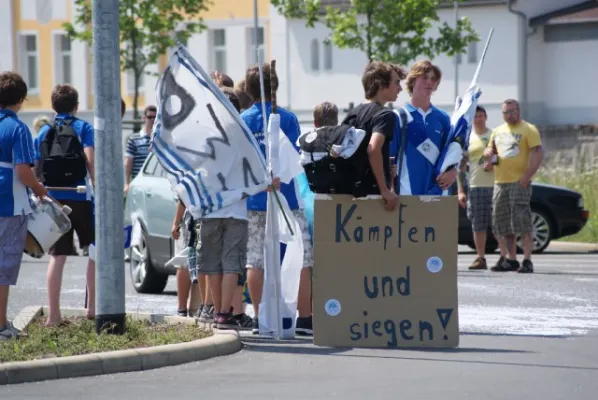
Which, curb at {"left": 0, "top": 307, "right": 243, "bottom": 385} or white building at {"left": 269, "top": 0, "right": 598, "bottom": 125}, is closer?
curb at {"left": 0, "top": 307, "right": 243, "bottom": 385}

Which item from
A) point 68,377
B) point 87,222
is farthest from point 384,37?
point 68,377

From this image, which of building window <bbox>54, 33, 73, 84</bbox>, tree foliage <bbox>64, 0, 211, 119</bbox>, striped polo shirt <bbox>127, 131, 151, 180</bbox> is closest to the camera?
striped polo shirt <bbox>127, 131, 151, 180</bbox>

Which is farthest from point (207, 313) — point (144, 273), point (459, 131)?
point (144, 273)

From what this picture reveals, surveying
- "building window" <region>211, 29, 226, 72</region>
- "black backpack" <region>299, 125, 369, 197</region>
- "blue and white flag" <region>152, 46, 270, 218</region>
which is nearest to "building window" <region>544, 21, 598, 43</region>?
"building window" <region>211, 29, 226, 72</region>

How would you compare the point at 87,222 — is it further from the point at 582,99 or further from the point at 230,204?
the point at 582,99

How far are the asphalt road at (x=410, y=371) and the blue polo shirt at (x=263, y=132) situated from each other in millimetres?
1037

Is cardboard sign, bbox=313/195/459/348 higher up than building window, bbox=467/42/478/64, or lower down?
lower down

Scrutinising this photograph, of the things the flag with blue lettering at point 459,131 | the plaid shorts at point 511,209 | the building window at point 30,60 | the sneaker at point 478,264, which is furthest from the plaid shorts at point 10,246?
the building window at point 30,60

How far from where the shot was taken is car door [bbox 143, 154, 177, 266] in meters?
14.7

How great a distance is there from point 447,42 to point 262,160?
963 inches

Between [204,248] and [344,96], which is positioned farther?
[344,96]

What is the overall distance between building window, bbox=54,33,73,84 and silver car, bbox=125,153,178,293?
1536 inches

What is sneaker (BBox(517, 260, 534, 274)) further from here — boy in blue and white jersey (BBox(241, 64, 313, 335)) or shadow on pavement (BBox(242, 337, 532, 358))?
shadow on pavement (BBox(242, 337, 532, 358))

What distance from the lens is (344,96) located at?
51656mm
